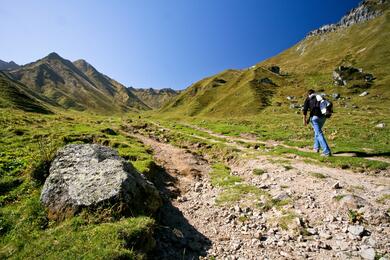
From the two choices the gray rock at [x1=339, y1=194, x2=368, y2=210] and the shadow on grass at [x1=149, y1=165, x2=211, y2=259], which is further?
the gray rock at [x1=339, y1=194, x2=368, y2=210]

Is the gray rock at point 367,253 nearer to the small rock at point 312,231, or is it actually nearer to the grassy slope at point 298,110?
the small rock at point 312,231

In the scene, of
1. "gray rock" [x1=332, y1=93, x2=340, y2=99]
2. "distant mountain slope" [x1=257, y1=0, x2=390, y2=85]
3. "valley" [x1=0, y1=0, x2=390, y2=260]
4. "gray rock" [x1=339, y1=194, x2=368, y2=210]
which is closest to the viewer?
"valley" [x1=0, y1=0, x2=390, y2=260]

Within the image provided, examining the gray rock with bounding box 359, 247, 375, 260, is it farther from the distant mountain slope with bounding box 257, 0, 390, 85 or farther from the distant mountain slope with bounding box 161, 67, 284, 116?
the distant mountain slope with bounding box 257, 0, 390, 85

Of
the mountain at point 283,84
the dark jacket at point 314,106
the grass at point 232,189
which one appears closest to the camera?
the grass at point 232,189

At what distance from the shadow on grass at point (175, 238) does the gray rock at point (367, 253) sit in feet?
14.1

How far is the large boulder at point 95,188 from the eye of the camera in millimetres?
7863

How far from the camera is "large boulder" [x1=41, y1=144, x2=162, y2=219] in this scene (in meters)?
7.86

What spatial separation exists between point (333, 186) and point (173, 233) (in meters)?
7.08

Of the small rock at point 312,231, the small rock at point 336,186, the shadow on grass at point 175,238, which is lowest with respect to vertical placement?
the shadow on grass at point 175,238

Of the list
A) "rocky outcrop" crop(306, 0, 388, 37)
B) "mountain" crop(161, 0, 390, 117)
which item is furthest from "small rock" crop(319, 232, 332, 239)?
"rocky outcrop" crop(306, 0, 388, 37)

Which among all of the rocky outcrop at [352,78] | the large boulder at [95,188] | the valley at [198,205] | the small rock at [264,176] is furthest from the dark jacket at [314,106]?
the rocky outcrop at [352,78]

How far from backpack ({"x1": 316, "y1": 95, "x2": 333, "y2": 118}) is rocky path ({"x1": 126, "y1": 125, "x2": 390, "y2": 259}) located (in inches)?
159

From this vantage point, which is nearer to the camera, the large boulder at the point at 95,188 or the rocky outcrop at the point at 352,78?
the large boulder at the point at 95,188

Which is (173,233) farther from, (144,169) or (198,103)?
(198,103)
